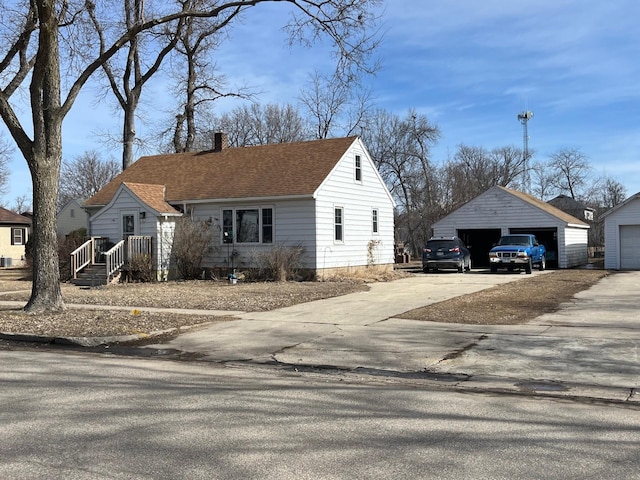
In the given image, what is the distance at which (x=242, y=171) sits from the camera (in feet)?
88.0

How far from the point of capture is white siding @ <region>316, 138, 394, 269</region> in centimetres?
2412

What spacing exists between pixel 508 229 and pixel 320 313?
23.7 metres

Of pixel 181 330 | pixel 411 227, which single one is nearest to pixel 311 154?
pixel 181 330

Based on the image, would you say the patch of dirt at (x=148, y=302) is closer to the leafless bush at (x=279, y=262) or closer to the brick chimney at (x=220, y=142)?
the leafless bush at (x=279, y=262)

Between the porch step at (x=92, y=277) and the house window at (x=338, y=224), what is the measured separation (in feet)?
30.8

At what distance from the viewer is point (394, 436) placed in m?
5.19

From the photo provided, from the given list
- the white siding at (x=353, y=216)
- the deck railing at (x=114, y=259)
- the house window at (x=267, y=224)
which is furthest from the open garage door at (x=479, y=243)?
the deck railing at (x=114, y=259)

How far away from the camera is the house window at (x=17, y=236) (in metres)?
46.6

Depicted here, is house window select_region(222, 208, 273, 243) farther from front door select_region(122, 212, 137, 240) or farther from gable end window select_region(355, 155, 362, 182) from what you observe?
gable end window select_region(355, 155, 362, 182)

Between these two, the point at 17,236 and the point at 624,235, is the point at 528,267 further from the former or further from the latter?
the point at 17,236

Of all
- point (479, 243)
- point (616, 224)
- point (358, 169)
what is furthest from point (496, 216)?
point (358, 169)

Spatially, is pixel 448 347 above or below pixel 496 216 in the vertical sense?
below

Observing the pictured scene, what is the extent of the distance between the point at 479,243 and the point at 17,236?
3521cm

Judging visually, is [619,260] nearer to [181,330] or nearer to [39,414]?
[181,330]
